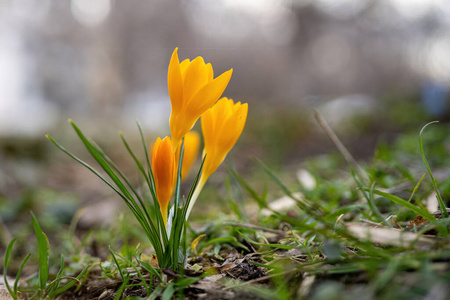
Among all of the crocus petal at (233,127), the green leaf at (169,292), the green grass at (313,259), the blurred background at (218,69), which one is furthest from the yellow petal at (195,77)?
the blurred background at (218,69)

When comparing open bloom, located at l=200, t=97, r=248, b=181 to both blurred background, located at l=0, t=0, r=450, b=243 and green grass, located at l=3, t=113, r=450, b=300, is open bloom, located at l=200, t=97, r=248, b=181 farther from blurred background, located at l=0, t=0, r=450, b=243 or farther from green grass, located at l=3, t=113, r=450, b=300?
blurred background, located at l=0, t=0, r=450, b=243

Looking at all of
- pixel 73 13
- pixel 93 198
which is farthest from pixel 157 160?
pixel 73 13

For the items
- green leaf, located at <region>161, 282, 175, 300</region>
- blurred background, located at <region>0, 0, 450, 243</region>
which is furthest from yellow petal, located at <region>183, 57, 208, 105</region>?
blurred background, located at <region>0, 0, 450, 243</region>

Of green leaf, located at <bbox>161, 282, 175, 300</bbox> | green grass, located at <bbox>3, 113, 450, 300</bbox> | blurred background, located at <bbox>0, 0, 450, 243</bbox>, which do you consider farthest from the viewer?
blurred background, located at <bbox>0, 0, 450, 243</bbox>

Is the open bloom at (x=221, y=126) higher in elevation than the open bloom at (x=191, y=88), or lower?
lower

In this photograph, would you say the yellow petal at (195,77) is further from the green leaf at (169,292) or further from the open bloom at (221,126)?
the green leaf at (169,292)

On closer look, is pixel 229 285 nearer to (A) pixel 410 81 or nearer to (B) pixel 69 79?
(B) pixel 69 79
